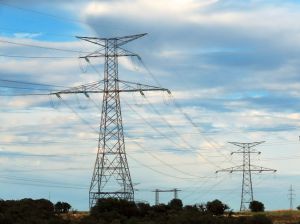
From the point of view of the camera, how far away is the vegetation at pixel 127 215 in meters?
83.4

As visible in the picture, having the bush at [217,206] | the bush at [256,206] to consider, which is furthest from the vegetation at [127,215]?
the bush at [256,206]

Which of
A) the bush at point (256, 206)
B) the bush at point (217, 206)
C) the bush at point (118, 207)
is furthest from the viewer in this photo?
the bush at point (256, 206)

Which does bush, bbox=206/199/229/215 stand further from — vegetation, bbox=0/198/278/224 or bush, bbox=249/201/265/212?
bush, bbox=249/201/265/212

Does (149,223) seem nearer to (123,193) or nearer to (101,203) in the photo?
(123,193)

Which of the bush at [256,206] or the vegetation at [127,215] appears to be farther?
the bush at [256,206]

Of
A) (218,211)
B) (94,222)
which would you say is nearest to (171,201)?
(218,211)

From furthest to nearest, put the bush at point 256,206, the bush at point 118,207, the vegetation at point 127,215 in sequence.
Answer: the bush at point 256,206
the bush at point 118,207
the vegetation at point 127,215

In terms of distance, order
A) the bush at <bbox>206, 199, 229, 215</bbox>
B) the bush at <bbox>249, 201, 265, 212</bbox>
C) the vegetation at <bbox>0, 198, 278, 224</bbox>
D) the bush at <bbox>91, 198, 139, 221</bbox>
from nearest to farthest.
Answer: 1. the vegetation at <bbox>0, 198, 278, 224</bbox>
2. the bush at <bbox>91, 198, 139, 221</bbox>
3. the bush at <bbox>206, 199, 229, 215</bbox>
4. the bush at <bbox>249, 201, 265, 212</bbox>

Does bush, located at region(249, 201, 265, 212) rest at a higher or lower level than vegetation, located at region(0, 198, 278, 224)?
higher

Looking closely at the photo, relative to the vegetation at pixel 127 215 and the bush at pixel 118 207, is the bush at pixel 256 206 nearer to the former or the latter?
the vegetation at pixel 127 215

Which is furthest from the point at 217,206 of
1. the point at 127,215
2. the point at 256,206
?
the point at 127,215

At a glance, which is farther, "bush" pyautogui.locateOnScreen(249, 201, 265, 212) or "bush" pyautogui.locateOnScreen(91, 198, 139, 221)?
"bush" pyautogui.locateOnScreen(249, 201, 265, 212)

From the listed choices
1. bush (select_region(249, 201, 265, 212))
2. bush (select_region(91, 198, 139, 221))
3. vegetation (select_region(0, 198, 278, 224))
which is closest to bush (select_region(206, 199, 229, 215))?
vegetation (select_region(0, 198, 278, 224))

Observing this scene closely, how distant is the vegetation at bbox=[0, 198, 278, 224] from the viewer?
8344 centimetres
